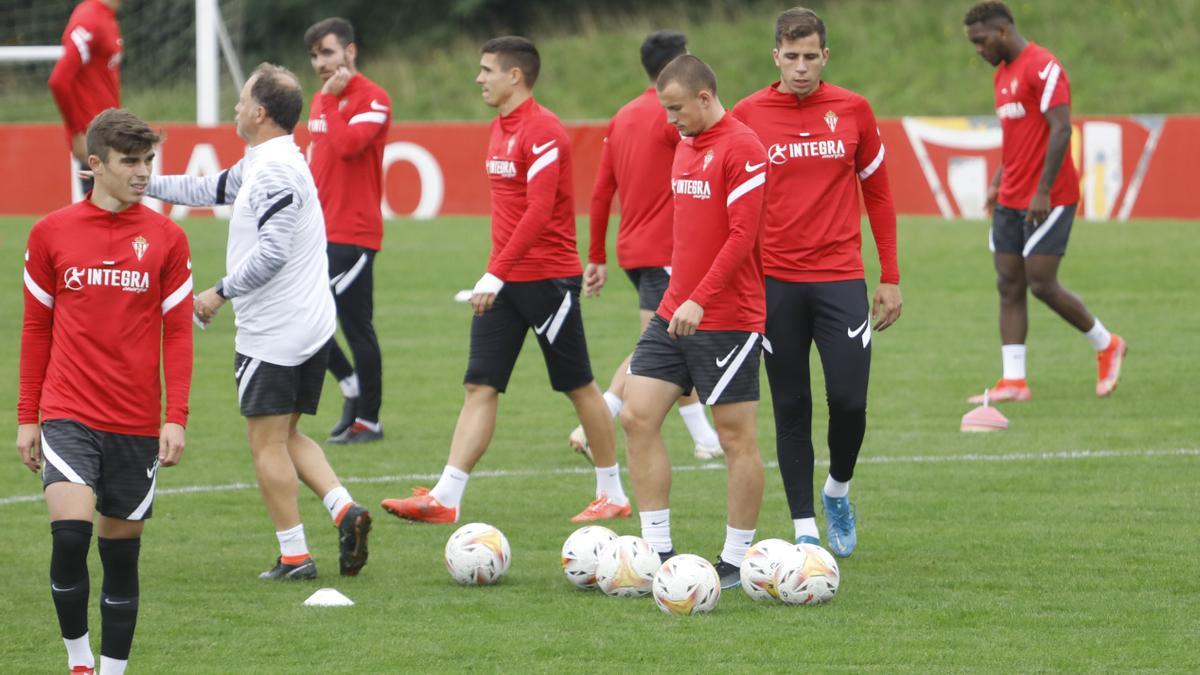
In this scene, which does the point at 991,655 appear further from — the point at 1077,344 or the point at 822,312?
the point at 1077,344

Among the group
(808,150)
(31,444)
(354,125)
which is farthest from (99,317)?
(354,125)

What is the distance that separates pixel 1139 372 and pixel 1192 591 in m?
5.93

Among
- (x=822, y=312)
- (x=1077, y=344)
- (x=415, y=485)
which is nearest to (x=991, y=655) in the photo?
(x=822, y=312)

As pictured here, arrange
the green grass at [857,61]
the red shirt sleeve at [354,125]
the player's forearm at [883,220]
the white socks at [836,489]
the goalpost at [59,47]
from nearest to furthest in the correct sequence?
1. the player's forearm at [883,220]
2. the white socks at [836,489]
3. the red shirt sleeve at [354,125]
4. the goalpost at [59,47]
5. the green grass at [857,61]

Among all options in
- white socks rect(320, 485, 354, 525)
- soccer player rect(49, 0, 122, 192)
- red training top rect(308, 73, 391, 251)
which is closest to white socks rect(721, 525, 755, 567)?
white socks rect(320, 485, 354, 525)

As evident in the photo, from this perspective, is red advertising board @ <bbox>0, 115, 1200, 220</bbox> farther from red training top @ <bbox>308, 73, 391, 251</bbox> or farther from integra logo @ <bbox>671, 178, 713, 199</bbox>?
integra logo @ <bbox>671, 178, 713, 199</bbox>

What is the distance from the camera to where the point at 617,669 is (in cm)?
583

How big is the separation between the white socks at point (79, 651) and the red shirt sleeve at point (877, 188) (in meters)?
3.52

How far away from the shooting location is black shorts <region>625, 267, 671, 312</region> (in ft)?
30.7

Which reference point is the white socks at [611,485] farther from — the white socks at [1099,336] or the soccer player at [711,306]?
the white socks at [1099,336]

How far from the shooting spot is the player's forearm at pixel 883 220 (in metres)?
7.39

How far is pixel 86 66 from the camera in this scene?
489 inches

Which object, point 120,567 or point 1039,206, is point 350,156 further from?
point 120,567

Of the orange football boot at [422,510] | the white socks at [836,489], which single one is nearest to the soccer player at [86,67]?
the orange football boot at [422,510]
